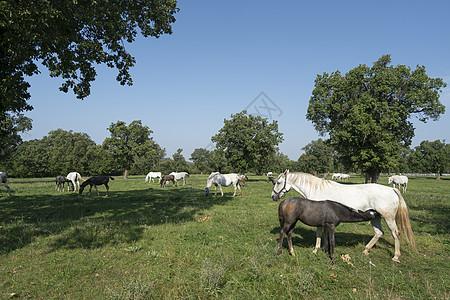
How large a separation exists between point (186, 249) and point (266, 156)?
126 ft

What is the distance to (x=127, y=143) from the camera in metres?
52.5

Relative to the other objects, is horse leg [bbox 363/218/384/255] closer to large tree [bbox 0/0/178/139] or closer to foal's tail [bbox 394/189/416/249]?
foal's tail [bbox 394/189/416/249]

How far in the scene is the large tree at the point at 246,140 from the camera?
41.5 m

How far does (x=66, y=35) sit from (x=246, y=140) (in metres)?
34.6

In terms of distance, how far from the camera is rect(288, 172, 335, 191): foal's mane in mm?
7785

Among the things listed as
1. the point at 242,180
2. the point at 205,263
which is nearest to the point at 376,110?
the point at 242,180

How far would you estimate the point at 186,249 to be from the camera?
23.0ft

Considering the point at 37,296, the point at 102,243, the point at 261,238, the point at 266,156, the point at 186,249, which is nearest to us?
the point at 37,296

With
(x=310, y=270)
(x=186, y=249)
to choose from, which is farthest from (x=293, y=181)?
(x=186, y=249)

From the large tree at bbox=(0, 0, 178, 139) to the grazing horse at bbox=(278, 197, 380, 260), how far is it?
9691mm

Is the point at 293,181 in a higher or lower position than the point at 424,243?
higher

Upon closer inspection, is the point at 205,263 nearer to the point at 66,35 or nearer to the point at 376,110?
the point at 66,35

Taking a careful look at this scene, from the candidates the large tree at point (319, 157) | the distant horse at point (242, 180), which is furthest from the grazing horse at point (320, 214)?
the large tree at point (319, 157)

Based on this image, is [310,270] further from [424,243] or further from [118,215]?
[118,215]
